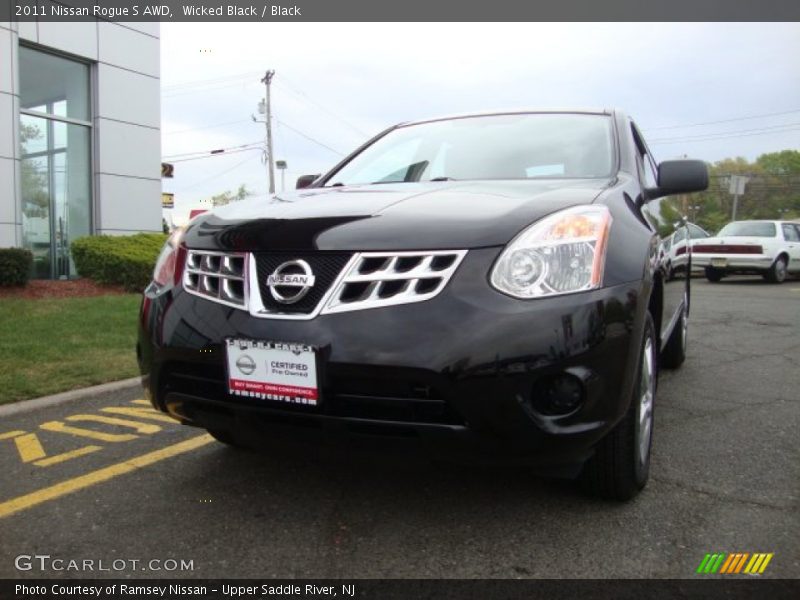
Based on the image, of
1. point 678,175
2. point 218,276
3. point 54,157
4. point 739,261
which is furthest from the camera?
point 739,261

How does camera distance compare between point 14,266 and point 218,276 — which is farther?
point 14,266

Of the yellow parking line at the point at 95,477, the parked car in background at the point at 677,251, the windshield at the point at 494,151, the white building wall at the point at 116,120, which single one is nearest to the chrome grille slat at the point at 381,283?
the windshield at the point at 494,151

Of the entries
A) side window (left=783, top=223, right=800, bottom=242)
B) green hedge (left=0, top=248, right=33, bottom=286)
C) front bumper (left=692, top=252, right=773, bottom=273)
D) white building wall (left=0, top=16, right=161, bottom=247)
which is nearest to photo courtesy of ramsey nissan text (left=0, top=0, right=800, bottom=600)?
green hedge (left=0, top=248, right=33, bottom=286)

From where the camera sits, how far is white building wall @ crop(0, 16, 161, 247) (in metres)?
10.4

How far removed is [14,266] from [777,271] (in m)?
15.0

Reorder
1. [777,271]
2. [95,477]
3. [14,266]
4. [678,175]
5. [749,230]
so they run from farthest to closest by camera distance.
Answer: [749,230] < [777,271] < [14,266] < [678,175] < [95,477]

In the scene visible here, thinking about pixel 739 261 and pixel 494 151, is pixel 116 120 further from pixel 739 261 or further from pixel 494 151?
pixel 739 261

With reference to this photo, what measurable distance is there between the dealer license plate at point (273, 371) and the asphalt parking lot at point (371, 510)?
255 mm

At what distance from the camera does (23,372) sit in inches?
191

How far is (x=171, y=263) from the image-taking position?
102 inches

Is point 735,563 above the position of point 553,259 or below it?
below

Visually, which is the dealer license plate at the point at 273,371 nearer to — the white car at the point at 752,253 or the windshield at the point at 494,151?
the windshield at the point at 494,151

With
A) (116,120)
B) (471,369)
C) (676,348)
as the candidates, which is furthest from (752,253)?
(471,369)
